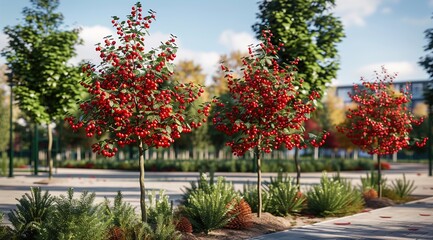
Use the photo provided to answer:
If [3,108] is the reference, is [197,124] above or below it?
below

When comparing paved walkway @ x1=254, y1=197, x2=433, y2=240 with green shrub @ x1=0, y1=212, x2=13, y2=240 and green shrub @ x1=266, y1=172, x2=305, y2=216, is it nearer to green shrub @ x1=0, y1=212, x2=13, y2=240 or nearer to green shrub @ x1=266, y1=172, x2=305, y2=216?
green shrub @ x1=266, y1=172, x2=305, y2=216

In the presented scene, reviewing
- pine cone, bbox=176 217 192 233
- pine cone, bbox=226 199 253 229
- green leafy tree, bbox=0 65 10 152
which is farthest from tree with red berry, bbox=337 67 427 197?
green leafy tree, bbox=0 65 10 152

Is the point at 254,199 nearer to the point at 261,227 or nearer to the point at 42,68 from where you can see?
the point at 261,227

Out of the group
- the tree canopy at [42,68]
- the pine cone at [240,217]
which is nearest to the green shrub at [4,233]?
the pine cone at [240,217]

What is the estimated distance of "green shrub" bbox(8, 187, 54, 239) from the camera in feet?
28.9

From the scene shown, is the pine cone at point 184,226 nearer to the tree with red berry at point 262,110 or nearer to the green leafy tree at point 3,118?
the tree with red berry at point 262,110

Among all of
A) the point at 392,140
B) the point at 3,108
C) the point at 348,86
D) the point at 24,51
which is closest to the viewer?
the point at 392,140

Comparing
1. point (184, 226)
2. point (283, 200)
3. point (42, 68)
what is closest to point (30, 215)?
point (184, 226)

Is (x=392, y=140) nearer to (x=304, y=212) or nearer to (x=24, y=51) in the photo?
(x=304, y=212)

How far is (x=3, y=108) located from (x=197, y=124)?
46634mm

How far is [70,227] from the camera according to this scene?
7672 mm

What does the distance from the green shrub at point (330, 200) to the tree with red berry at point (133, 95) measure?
5701 millimetres

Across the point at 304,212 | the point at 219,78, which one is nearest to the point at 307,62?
the point at 304,212

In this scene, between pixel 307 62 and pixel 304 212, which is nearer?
pixel 304 212
